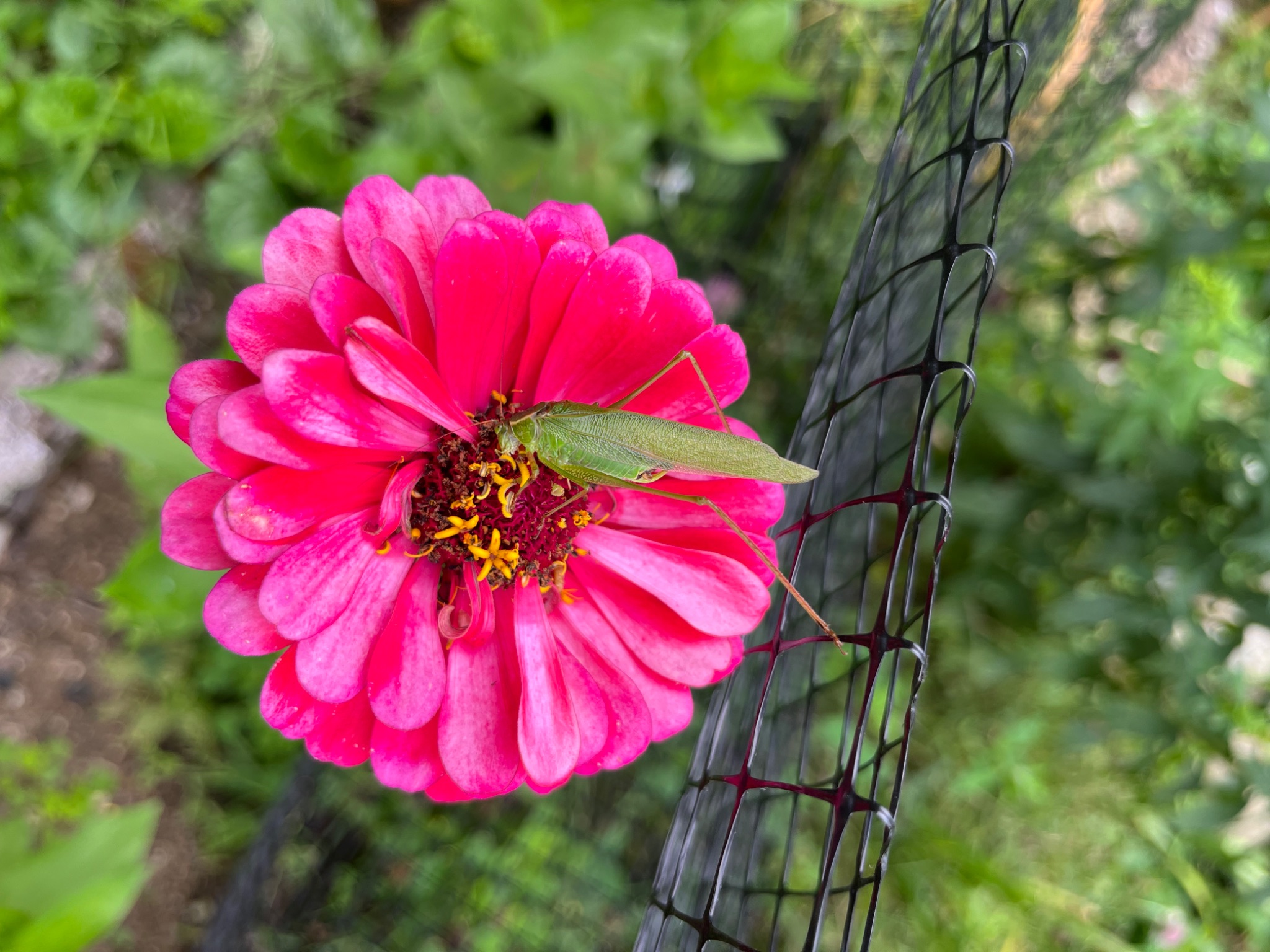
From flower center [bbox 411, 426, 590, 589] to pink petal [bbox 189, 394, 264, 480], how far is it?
0.77 feet

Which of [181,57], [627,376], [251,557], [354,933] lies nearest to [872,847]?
[354,933]

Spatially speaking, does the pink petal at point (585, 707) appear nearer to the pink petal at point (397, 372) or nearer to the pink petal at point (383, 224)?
the pink petal at point (397, 372)

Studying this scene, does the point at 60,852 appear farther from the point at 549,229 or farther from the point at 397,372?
the point at 549,229

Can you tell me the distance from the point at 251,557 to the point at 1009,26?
0.83 meters

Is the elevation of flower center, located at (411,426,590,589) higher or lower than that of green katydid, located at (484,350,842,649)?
lower

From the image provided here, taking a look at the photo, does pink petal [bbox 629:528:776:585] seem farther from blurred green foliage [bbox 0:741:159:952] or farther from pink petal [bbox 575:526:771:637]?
blurred green foliage [bbox 0:741:159:952]

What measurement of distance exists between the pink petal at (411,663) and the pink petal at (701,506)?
0.28 metres

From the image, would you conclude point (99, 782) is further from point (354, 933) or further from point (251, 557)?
point (251, 557)

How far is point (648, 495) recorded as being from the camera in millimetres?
1039

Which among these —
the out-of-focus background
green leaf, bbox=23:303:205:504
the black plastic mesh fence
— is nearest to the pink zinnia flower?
the black plastic mesh fence

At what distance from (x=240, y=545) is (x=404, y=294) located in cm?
29

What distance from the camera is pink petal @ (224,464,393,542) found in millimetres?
717

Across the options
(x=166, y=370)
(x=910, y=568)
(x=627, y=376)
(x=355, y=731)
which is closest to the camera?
(x=910, y=568)

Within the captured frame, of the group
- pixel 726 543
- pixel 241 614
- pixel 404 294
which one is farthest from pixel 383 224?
pixel 726 543
